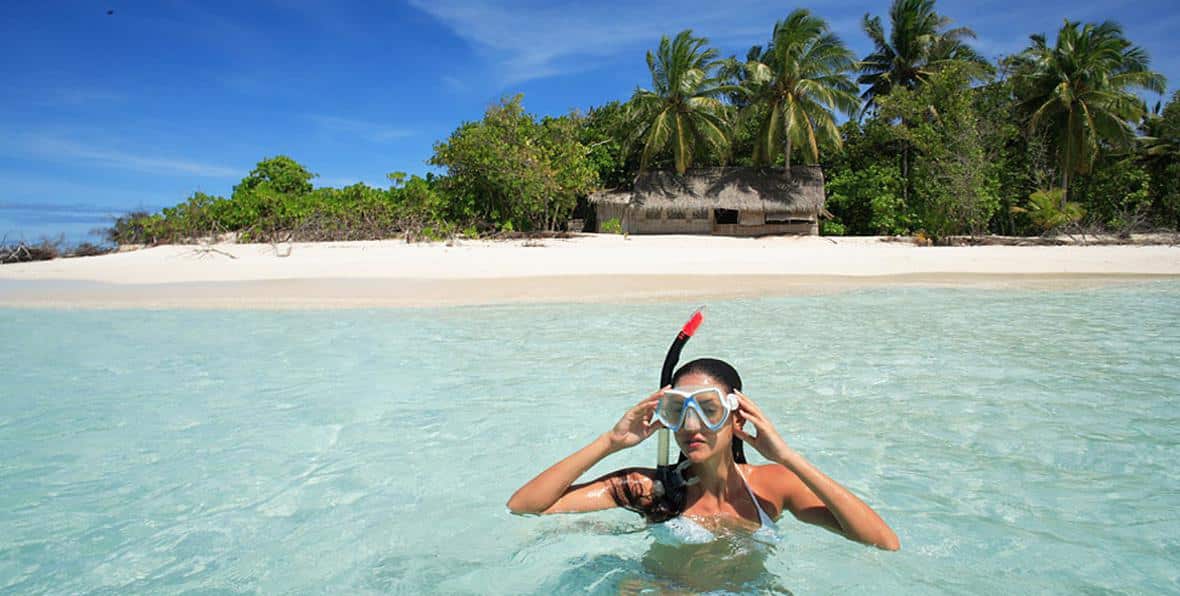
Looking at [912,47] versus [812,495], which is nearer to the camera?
[812,495]

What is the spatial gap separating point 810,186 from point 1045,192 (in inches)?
294

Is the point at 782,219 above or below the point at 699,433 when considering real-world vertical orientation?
→ above

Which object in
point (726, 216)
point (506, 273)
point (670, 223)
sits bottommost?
point (506, 273)

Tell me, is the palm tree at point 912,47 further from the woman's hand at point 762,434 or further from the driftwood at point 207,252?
the woman's hand at point 762,434

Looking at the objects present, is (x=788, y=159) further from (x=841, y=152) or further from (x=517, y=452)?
(x=517, y=452)

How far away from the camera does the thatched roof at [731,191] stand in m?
26.2

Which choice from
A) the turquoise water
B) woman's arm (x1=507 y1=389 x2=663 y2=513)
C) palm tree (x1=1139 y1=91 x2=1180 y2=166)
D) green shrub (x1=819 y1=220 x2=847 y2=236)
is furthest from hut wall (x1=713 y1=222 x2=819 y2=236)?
woman's arm (x1=507 y1=389 x2=663 y2=513)

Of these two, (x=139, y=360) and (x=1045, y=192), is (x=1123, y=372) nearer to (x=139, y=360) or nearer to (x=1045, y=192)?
(x=139, y=360)

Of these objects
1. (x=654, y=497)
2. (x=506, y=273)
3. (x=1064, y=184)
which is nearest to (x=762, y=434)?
(x=654, y=497)

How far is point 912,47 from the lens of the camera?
2997 centimetres

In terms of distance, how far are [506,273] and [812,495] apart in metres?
12.6

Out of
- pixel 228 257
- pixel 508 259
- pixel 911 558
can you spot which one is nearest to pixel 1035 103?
pixel 508 259

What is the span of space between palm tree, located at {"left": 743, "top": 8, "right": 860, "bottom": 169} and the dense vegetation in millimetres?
67

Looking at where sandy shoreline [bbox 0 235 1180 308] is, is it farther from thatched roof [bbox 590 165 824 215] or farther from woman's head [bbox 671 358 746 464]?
woman's head [bbox 671 358 746 464]
